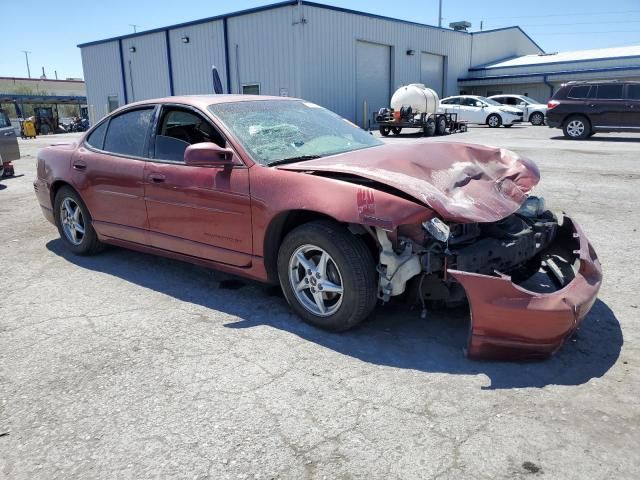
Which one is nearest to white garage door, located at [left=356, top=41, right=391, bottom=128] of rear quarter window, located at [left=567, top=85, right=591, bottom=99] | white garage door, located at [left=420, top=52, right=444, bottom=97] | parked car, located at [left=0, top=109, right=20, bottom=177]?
white garage door, located at [left=420, top=52, right=444, bottom=97]

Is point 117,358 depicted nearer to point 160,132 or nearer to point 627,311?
point 160,132

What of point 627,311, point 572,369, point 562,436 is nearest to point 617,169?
point 627,311

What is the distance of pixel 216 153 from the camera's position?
3.76 meters

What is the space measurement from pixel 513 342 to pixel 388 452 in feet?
3.55

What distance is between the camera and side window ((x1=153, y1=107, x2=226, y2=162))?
4.31m

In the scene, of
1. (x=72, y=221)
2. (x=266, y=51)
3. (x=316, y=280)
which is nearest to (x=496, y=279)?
(x=316, y=280)

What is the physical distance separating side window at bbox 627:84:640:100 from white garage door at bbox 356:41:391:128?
12973 millimetres

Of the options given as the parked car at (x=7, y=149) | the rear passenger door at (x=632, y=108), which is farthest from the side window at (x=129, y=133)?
the rear passenger door at (x=632, y=108)

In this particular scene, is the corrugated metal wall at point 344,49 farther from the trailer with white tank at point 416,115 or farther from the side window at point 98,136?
the side window at point 98,136

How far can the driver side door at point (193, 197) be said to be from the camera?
381 cm

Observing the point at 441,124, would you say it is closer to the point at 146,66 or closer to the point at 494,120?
the point at 494,120

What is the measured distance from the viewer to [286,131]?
13.8ft

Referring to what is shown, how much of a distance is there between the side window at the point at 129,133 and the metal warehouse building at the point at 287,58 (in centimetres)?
2012

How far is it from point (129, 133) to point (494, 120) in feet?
78.3
